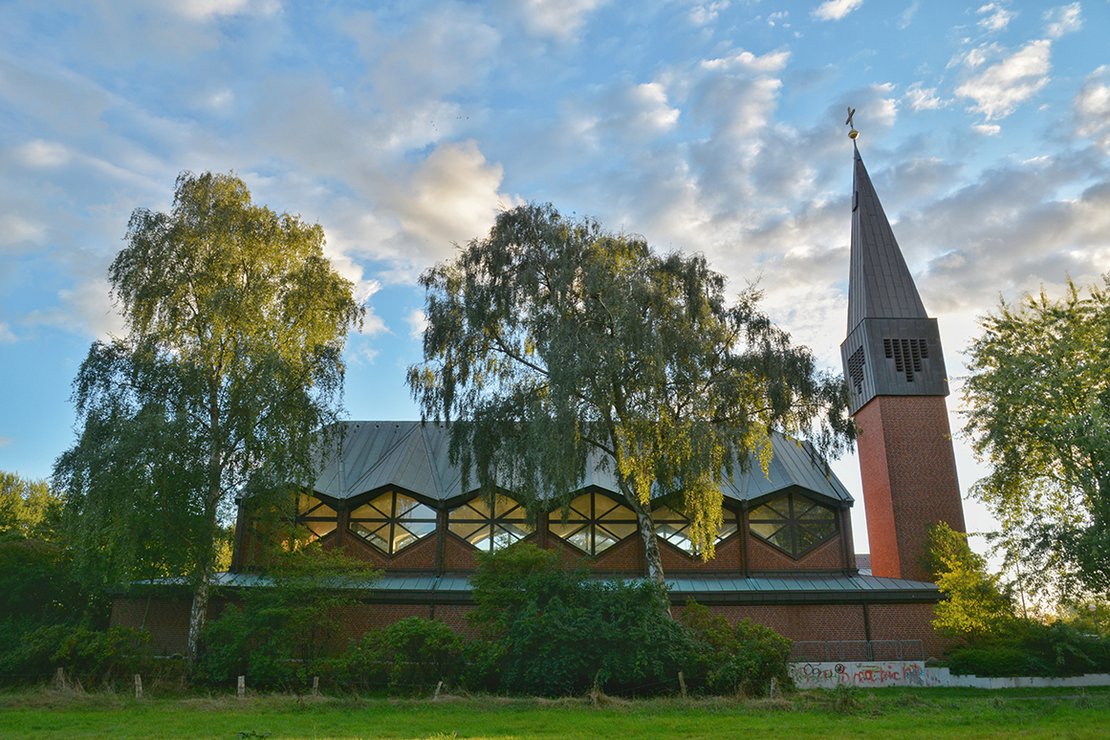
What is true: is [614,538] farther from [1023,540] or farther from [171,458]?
[171,458]

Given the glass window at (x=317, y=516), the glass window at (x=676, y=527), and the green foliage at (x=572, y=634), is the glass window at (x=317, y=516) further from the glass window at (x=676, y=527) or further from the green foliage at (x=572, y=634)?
the glass window at (x=676, y=527)

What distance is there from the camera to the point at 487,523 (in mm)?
28109

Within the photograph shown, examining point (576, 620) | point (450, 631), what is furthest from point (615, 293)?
point (450, 631)

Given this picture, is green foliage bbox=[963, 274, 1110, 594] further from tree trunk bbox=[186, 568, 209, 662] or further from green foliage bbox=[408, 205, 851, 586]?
tree trunk bbox=[186, 568, 209, 662]

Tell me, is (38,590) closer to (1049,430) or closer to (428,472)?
(428,472)

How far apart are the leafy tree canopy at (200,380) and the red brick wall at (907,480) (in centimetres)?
1891

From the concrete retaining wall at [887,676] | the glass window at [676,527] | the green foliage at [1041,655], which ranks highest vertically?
the glass window at [676,527]

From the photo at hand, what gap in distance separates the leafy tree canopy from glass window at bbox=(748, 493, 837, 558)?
15.2 meters

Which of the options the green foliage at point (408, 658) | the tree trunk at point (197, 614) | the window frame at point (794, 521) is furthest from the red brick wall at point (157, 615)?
the window frame at point (794, 521)

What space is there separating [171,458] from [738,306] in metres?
16.0

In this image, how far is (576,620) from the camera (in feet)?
65.4

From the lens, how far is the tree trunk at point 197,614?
2220 cm

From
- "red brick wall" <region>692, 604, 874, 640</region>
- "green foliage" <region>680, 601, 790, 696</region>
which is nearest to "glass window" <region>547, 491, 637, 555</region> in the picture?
"red brick wall" <region>692, 604, 874, 640</region>

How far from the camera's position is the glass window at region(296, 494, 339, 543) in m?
28.2
